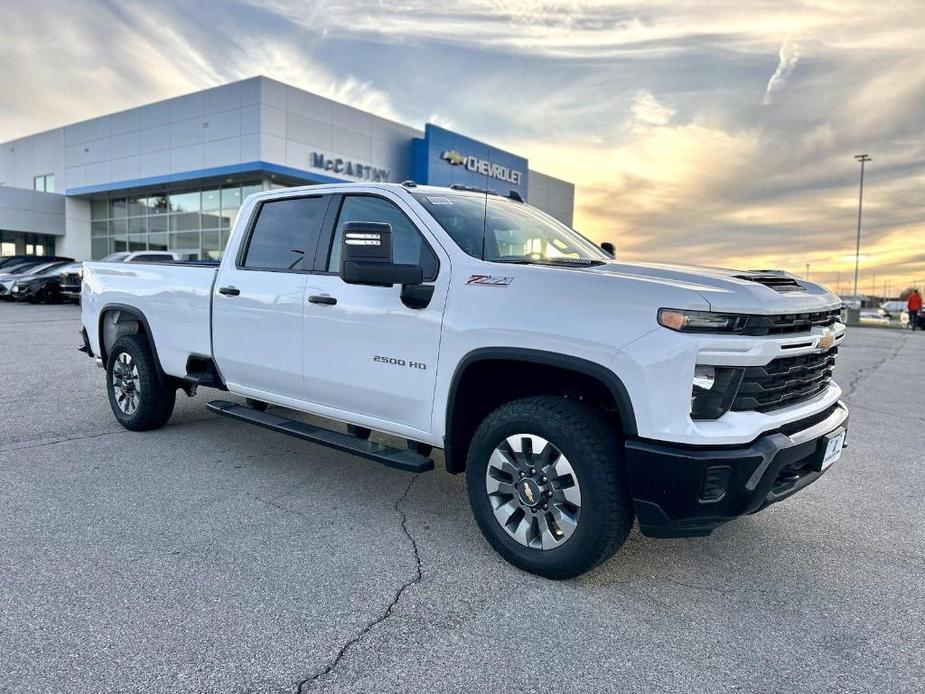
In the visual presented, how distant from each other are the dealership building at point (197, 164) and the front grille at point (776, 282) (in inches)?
938

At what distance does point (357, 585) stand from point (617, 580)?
1.30 metres

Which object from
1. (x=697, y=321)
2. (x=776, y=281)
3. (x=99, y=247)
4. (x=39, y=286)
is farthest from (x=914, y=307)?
(x=99, y=247)

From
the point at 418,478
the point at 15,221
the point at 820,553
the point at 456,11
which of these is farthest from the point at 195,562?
the point at 15,221

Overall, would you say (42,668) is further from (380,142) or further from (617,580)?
(380,142)

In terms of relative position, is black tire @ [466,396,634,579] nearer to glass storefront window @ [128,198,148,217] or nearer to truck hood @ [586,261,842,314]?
truck hood @ [586,261,842,314]

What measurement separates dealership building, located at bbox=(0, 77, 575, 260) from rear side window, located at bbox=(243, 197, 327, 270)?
21247 millimetres

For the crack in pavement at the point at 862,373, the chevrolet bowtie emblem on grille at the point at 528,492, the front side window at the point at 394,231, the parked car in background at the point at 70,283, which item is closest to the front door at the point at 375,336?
the front side window at the point at 394,231

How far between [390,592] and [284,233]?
279cm

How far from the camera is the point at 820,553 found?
3660 millimetres

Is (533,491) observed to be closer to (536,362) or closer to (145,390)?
(536,362)

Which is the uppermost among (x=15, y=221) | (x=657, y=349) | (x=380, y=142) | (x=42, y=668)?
(x=380, y=142)

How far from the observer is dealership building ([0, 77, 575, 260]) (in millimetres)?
25500

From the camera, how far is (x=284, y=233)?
4766mm

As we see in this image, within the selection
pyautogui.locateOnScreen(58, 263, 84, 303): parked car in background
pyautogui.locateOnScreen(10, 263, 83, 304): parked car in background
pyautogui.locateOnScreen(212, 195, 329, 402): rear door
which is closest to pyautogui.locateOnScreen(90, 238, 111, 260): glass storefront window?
pyautogui.locateOnScreen(10, 263, 83, 304): parked car in background
